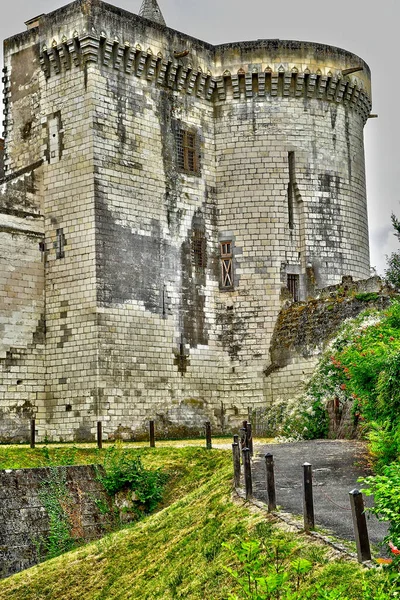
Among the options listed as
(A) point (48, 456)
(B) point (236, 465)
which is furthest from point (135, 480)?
(B) point (236, 465)

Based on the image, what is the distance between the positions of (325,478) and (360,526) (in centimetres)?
534

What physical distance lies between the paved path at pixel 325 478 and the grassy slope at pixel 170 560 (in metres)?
0.49

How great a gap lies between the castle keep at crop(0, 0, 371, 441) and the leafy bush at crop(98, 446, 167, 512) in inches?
249

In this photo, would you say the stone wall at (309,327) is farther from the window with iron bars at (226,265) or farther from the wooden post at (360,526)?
the wooden post at (360,526)

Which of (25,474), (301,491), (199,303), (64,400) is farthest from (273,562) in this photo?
(199,303)

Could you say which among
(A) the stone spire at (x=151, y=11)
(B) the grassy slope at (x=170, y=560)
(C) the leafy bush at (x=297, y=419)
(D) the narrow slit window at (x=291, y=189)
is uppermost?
(A) the stone spire at (x=151, y=11)

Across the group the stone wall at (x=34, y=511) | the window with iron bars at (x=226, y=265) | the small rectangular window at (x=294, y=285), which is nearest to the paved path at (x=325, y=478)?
the stone wall at (x=34, y=511)

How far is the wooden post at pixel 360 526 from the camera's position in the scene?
9.16 m

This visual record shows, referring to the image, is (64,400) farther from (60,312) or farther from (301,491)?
(301,491)

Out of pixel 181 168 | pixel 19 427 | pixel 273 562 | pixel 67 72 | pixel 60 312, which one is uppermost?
pixel 67 72

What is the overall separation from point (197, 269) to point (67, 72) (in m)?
7.01

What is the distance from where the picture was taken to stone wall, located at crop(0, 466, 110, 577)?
18.3 meters

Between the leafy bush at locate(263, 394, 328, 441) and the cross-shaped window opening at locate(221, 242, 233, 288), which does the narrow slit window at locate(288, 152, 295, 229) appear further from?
the leafy bush at locate(263, 394, 328, 441)

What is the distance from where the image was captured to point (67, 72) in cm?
2920
